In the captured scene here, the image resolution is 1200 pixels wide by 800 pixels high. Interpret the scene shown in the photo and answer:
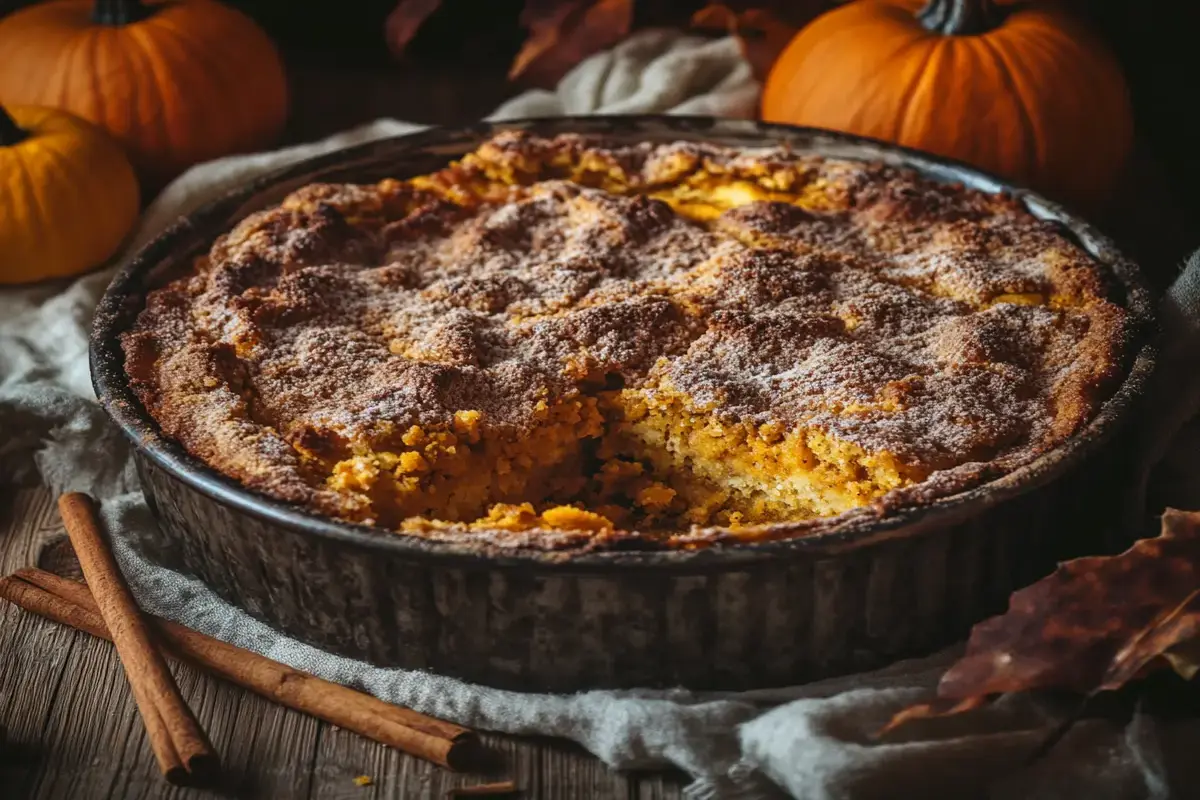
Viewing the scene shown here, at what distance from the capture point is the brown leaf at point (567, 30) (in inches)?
154

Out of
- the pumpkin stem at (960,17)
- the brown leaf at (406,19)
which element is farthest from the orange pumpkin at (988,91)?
the brown leaf at (406,19)

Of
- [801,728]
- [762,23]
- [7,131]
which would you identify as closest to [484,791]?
[801,728]

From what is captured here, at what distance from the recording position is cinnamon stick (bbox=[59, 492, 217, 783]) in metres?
1.98

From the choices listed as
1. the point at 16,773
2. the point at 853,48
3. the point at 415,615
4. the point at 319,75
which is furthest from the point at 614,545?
the point at 319,75

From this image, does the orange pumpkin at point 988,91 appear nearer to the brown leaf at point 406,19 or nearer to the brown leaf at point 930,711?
the brown leaf at point 406,19

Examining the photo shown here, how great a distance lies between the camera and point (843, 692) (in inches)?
79.7

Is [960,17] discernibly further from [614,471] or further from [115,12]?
[115,12]

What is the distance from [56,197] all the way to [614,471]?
143 centimetres

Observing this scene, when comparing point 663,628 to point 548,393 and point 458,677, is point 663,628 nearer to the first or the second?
point 458,677

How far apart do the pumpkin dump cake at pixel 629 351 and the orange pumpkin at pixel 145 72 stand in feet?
2.61

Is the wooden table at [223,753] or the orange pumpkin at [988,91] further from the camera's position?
the orange pumpkin at [988,91]

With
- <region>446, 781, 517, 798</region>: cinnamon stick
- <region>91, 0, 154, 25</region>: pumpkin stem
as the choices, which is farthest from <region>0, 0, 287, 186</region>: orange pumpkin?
<region>446, 781, 517, 798</region>: cinnamon stick

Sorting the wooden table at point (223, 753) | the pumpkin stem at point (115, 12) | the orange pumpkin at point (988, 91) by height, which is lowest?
the wooden table at point (223, 753)

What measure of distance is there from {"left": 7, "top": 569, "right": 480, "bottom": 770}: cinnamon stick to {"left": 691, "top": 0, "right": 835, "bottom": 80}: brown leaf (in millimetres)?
2245
